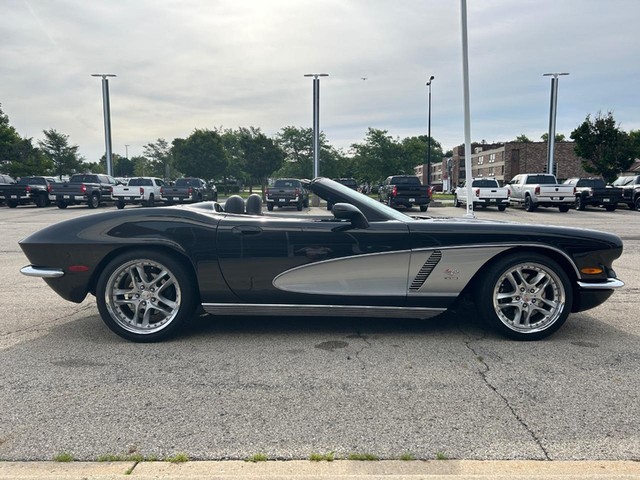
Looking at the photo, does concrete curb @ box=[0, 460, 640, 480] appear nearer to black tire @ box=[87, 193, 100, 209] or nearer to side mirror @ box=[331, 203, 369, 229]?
side mirror @ box=[331, 203, 369, 229]

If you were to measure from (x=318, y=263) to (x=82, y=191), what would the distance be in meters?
22.6

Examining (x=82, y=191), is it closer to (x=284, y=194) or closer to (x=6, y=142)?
(x=284, y=194)

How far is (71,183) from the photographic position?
23.2 m

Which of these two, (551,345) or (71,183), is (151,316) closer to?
(551,345)

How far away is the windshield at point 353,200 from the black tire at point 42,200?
25.2 metres

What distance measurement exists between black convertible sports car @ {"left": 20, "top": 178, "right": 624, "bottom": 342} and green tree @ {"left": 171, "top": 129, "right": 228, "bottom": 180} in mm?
49475

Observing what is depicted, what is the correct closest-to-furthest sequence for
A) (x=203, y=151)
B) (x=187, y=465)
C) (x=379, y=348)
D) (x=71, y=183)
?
(x=187, y=465), (x=379, y=348), (x=71, y=183), (x=203, y=151)

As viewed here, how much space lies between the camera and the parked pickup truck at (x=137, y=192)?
24.1m

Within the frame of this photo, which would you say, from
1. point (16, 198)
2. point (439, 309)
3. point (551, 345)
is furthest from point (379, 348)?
point (16, 198)

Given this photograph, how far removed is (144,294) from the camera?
3779 mm

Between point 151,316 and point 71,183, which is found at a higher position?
point 71,183

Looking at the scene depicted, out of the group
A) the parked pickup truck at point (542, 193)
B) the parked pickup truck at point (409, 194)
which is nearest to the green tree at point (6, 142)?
the parked pickup truck at point (409, 194)

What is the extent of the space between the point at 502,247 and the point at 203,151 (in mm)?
50863

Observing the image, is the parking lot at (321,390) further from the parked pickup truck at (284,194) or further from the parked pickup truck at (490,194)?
the parked pickup truck at (490,194)
